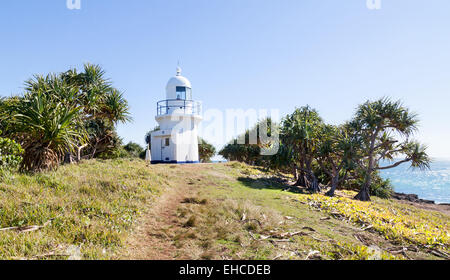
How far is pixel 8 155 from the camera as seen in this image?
354 inches

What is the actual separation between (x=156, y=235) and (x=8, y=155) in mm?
6706

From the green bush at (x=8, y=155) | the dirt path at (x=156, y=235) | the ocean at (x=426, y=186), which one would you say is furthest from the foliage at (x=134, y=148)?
the ocean at (x=426, y=186)

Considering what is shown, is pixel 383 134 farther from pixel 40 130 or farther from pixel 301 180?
pixel 40 130

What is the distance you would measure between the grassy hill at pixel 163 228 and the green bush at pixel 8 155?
0.49 metres

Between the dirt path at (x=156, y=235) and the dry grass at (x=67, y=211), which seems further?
the dirt path at (x=156, y=235)

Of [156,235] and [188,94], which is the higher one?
[188,94]

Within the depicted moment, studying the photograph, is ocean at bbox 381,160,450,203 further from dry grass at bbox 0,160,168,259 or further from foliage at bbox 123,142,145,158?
dry grass at bbox 0,160,168,259

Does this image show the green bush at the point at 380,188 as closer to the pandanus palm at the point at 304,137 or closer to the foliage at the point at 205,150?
the pandanus palm at the point at 304,137

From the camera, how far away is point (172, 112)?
26.9 metres

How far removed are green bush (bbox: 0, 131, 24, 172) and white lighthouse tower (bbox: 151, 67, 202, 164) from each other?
686 inches

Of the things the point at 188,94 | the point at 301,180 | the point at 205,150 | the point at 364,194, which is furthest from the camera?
the point at 205,150

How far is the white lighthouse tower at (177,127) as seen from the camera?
26.7 m

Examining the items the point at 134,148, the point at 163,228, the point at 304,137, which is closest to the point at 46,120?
the point at 163,228
